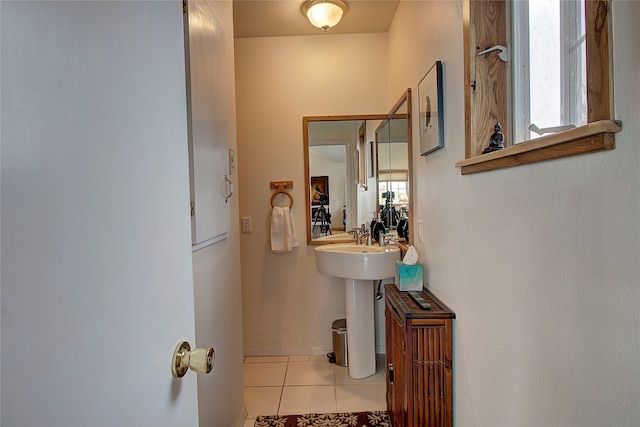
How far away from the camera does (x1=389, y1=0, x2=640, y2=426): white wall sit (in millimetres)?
534

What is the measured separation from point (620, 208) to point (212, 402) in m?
1.48

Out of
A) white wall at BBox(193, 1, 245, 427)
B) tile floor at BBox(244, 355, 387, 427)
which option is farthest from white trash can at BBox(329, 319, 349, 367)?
white wall at BBox(193, 1, 245, 427)

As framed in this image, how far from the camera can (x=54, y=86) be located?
15.1 inches

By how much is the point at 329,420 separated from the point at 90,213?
1832 millimetres

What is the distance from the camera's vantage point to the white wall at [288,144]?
8.38 feet

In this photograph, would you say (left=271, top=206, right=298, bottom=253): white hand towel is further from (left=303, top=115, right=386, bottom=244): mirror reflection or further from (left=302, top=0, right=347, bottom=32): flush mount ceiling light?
(left=302, top=0, right=347, bottom=32): flush mount ceiling light

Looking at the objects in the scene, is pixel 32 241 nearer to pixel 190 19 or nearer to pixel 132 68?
pixel 132 68

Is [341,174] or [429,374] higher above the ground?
[341,174]

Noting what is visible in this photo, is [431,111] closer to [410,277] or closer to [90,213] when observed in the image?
[410,277]

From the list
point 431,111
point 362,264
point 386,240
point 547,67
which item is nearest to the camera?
point 547,67

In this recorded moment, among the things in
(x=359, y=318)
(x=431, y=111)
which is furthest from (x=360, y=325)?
(x=431, y=111)

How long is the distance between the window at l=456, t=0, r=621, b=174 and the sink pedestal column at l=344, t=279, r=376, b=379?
1.29 metres

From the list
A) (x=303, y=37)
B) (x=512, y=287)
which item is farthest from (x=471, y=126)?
(x=303, y=37)

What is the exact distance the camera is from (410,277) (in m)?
1.59
